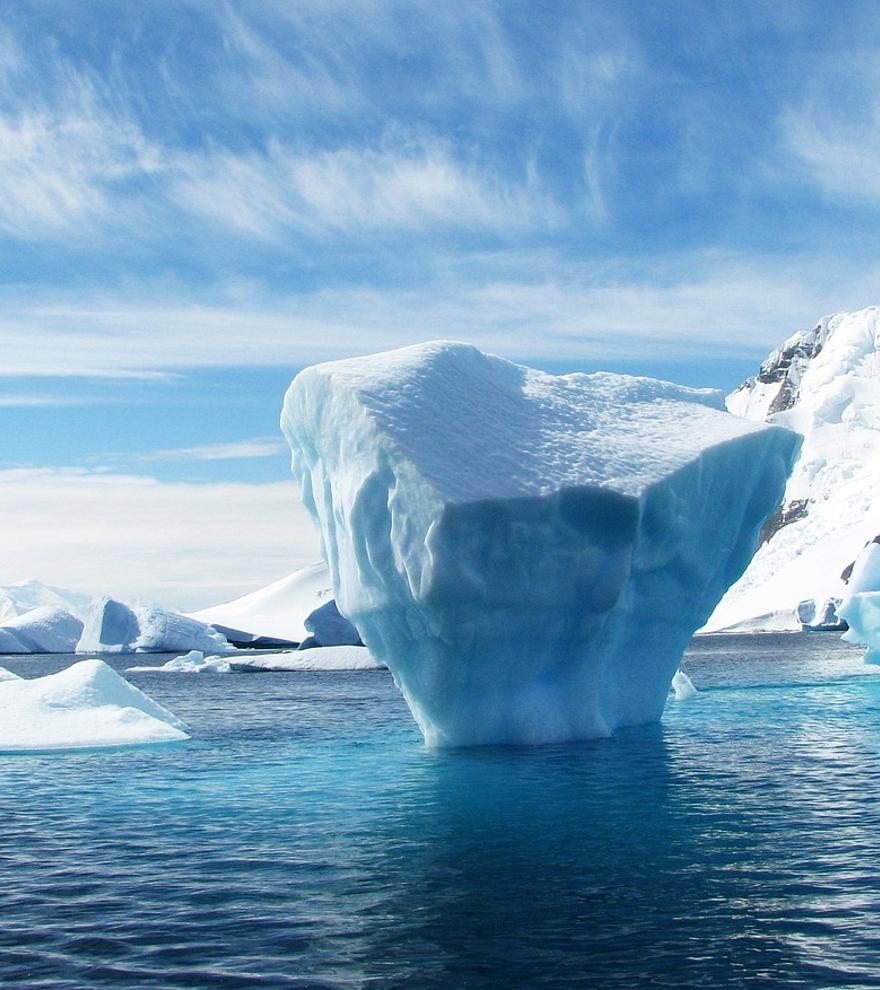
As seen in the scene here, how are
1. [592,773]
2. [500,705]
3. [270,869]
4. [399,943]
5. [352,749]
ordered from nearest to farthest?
[399,943] < [270,869] < [592,773] < [500,705] < [352,749]

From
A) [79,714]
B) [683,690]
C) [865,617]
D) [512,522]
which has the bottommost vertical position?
[683,690]

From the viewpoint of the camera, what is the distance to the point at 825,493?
163 meters

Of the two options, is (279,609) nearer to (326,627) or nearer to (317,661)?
(326,627)

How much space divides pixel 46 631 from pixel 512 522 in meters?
78.2

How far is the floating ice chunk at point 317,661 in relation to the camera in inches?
2255

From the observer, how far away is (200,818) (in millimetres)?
13328

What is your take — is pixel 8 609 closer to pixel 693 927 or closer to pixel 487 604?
pixel 487 604

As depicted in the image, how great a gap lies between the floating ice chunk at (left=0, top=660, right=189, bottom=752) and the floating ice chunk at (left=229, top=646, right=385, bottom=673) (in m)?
34.0

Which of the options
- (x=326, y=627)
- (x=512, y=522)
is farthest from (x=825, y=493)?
(x=512, y=522)

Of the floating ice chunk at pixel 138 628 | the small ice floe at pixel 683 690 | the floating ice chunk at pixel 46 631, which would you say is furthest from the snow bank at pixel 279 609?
the small ice floe at pixel 683 690

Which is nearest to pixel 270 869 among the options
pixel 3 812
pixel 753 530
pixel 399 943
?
pixel 399 943

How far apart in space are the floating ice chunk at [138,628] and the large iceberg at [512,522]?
58483 millimetres

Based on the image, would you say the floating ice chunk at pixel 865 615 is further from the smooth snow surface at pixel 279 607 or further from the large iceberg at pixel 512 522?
the smooth snow surface at pixel 279 607

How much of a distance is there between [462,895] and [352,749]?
1134 cm
